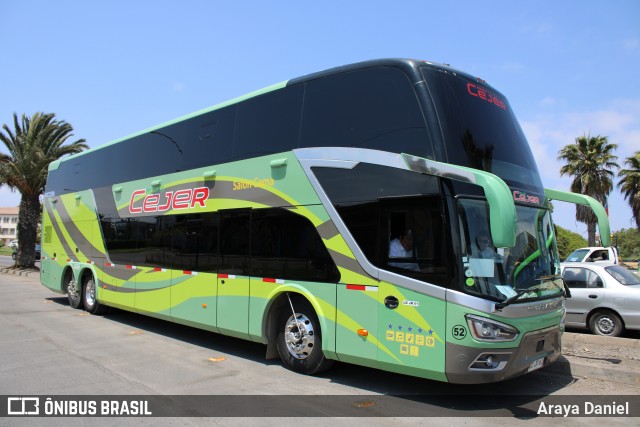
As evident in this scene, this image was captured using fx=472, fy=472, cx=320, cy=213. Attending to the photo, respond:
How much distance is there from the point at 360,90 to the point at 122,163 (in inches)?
294

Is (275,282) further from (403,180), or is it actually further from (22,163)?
(22,163)

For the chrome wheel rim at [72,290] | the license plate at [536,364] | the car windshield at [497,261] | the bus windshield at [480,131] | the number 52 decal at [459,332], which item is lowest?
the chrome wheel rim at [72,290]

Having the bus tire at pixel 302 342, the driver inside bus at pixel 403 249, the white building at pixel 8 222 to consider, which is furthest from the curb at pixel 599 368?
the white building at pixel 8 222

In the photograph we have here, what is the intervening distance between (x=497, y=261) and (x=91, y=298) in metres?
11.3

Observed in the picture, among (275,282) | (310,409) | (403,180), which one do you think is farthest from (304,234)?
(310,409)

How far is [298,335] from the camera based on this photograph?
693 centimetres

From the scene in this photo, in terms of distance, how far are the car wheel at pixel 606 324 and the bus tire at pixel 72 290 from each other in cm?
1309

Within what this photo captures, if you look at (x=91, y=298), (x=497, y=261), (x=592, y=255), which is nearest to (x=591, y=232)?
(x=592, y=255)

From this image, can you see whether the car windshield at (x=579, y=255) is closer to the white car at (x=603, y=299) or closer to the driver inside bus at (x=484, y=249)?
the white car at (x=603, y=299)

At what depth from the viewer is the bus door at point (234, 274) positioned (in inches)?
306

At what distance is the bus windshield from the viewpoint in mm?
5641

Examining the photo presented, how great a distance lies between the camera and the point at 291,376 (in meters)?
6.83

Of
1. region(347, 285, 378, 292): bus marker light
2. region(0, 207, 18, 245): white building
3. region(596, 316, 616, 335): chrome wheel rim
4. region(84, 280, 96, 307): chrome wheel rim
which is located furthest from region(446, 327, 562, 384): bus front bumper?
region(0, 207, 18, 245): white building

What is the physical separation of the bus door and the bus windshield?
3678 mm
